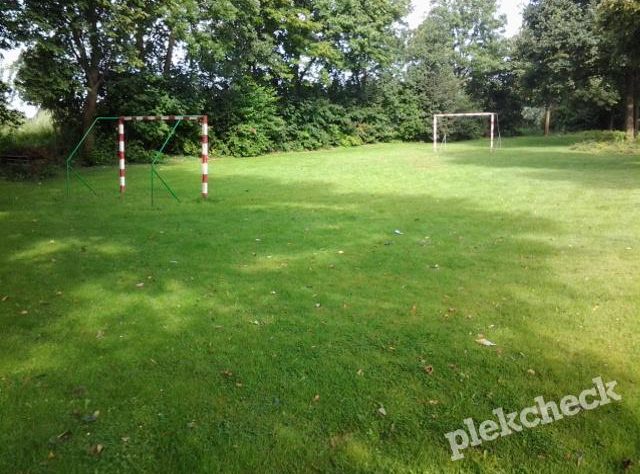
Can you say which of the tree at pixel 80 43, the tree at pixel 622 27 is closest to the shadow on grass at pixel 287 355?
the tree at pixel 80 43

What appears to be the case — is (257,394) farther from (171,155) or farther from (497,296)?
(171,155)

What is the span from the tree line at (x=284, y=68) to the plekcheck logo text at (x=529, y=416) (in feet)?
57.6

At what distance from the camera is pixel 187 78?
2500 centimetres

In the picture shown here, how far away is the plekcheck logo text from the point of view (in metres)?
3.09

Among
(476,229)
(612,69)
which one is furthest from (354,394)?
(612,69)

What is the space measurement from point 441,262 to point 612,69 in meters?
25.8

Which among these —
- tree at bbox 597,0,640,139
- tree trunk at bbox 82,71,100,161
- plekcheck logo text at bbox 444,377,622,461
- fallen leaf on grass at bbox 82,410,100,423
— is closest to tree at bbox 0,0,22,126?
tree trunk at bbox 82,71,100,161

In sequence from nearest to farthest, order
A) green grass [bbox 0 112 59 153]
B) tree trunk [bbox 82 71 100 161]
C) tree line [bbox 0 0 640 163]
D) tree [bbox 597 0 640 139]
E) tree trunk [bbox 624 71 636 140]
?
tree [bbox 597 0 640 139] → tree line [bbox 0 0 640 163] → green grass [bbox 0 112 59 153] → tree trunk [bbox 82 71 100 161] → tree trunk [bbox 624 71 636 140]

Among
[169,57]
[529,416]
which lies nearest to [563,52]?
[169,57]

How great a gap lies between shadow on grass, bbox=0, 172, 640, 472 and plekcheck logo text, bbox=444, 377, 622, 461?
0.20ft

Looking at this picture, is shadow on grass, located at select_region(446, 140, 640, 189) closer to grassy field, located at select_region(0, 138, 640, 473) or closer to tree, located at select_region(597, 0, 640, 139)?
tree, located at select_region(597, 0, 640, 139)

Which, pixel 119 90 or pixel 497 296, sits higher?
pixel 119 90

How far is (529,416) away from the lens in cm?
329

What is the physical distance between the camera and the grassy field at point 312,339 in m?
3.04
